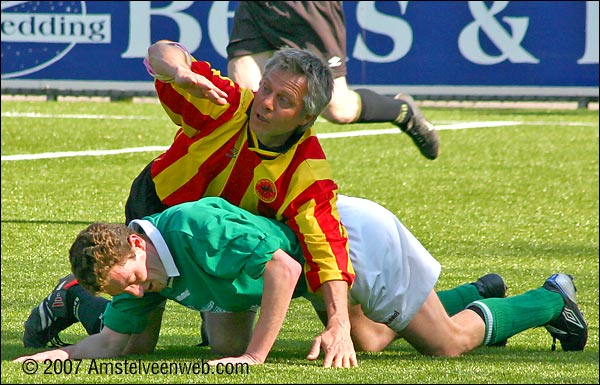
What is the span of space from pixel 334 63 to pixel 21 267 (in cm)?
205

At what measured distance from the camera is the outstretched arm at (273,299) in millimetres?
3689

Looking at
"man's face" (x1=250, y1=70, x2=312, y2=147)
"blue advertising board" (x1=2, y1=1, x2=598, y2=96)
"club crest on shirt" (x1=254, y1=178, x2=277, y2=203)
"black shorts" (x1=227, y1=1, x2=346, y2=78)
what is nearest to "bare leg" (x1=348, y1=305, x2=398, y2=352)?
"club crest on shirt" (x1=254, y1=178, x2=277, y2=203)

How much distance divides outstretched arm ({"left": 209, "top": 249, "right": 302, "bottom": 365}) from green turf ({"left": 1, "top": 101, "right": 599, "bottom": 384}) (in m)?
0.10

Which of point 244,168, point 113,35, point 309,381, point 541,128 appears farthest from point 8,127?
point 309,381

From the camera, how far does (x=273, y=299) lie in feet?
12.1

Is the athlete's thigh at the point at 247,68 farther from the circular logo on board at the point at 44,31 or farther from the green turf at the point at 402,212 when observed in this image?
the circular logo on board at the point at 44,31

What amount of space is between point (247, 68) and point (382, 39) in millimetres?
7557

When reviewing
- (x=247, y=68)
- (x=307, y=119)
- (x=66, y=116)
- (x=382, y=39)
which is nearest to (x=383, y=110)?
(x=247, y=68)

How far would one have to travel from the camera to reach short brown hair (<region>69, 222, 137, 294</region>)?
11.7ft

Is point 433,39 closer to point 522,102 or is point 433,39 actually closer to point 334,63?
point 522,102

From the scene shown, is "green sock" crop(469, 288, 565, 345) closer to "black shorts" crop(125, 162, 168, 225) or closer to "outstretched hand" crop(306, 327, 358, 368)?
"outstretched hand" crop(306, 327, 358, 368)

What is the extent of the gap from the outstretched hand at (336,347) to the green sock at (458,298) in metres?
0.95

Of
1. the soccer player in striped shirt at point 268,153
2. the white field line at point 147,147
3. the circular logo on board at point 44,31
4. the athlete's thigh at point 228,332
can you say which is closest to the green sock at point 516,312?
the soccer player in striped shirt at point 268,153

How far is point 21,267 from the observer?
5.44 m
